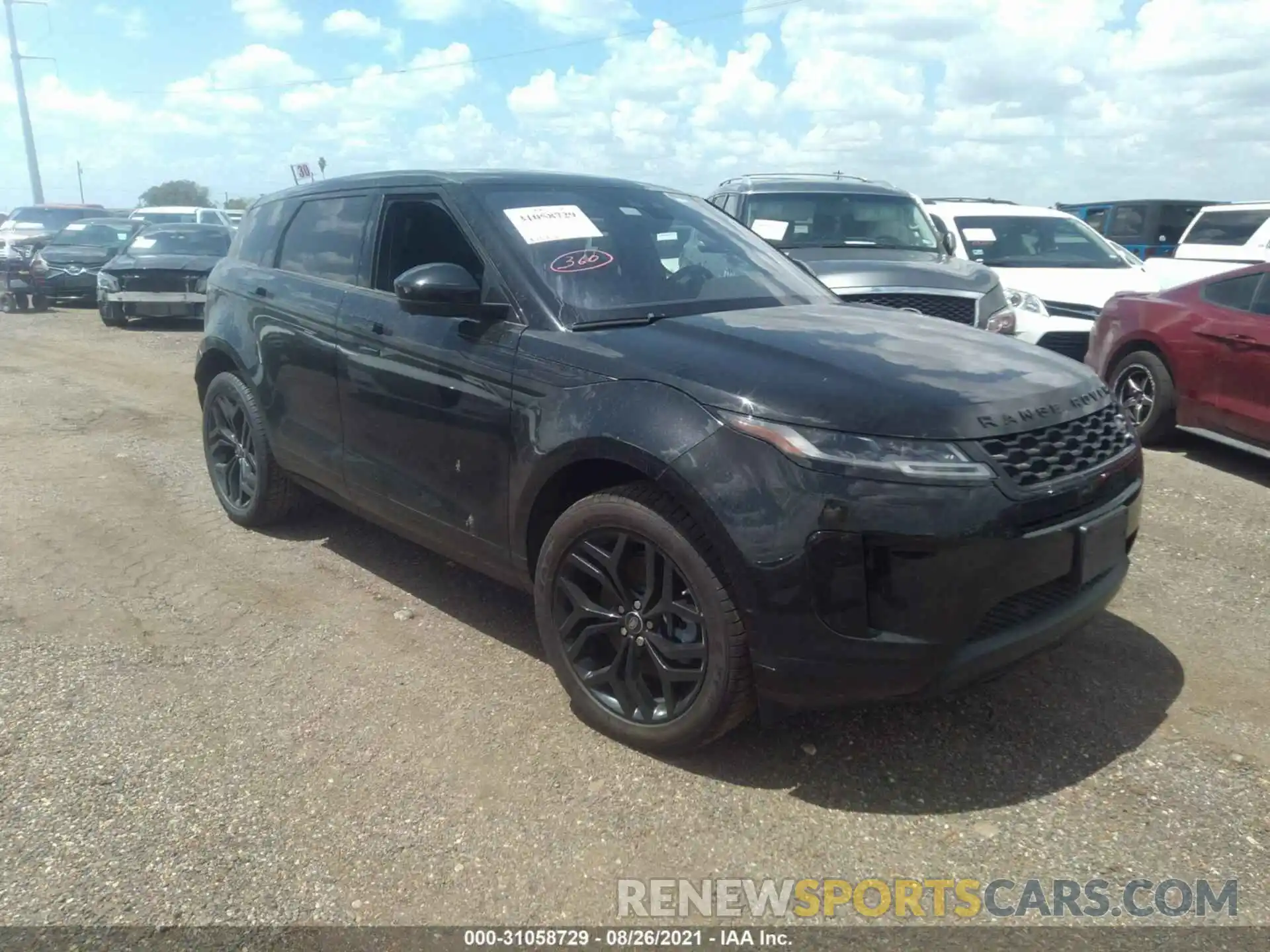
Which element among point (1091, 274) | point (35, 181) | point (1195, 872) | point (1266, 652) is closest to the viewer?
point (1195, 872)

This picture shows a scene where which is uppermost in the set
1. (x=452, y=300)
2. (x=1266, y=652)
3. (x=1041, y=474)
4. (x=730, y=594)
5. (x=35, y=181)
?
(x=35, y=181)

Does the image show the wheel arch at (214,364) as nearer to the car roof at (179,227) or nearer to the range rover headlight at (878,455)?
the range rover headlight at (878,455)

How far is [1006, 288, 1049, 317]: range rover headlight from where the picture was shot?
8.37 meters

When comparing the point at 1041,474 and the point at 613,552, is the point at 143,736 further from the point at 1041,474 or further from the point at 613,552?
the point at 1041,474

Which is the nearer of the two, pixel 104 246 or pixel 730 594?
pixel 730 594

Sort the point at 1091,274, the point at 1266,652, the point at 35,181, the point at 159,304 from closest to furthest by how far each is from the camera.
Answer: the point at 1266,652 < the point at 1091,274 < the point at 159,304 < the point at 35,181

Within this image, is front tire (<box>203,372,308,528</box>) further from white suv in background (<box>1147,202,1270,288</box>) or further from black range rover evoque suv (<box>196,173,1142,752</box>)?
white suv in background (<box>1147,202,1270,288</box>)

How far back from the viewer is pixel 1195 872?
2490 mm

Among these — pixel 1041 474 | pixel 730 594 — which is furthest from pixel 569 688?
pixel 1041 474

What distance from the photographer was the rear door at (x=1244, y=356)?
19.9 ft

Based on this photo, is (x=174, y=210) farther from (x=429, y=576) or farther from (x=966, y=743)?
(x=966, y=743)

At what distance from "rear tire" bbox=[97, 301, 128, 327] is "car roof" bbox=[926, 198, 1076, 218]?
447 inches

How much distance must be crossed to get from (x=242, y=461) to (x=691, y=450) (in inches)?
129

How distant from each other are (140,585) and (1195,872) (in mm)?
4217
